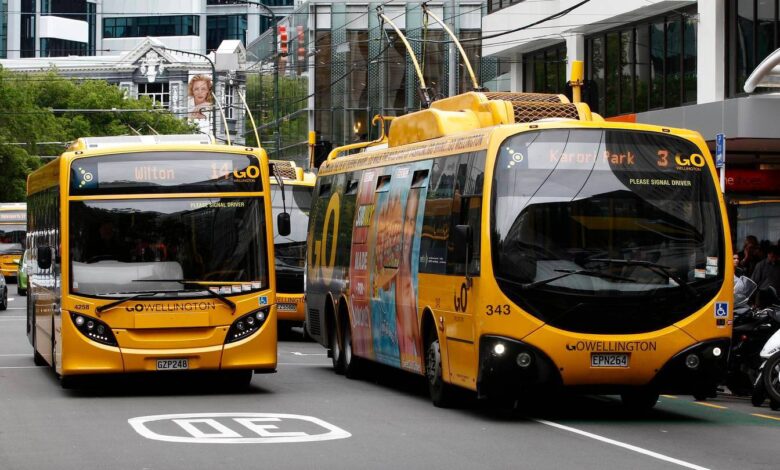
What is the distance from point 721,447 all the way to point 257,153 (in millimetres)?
6842

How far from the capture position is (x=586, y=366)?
14094mm

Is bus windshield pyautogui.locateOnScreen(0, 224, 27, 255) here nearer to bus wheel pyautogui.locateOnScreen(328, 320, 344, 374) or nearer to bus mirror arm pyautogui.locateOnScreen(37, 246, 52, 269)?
bus wheel pyautogui.locateOnScreen(328, 320, 344, 374)

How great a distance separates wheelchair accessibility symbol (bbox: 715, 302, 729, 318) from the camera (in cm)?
1450

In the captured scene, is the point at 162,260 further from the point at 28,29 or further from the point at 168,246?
the point at 28,29

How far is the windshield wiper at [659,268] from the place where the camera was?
46.5ft

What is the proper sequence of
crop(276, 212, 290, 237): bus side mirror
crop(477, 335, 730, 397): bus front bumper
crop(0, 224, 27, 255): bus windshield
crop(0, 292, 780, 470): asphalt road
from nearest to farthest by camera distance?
1. crop(0, 292, 780, 470): asphalt road
2. crop(477, 335, 730, 397): bus front bumper
3. crop(276, 212, 290, 237): bus side mirror
4. crop(0, 224, 27, 255): bus windshield

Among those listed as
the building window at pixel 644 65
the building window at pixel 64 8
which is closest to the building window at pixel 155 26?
the building window at pixel 64 8

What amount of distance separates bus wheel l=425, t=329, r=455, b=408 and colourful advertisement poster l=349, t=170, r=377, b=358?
8.41 ft

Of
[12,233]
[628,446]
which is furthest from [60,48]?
[628,446]

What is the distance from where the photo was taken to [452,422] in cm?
1434

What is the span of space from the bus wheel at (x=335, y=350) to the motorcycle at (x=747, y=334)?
16.9 ft

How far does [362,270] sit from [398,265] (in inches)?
69.8

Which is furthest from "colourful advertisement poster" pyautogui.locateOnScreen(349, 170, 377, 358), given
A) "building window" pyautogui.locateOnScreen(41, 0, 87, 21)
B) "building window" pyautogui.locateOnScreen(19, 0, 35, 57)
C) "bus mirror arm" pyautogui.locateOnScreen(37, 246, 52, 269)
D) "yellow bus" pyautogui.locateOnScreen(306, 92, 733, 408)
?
"building window" pyautogui.locateOnScreen(19, 0, 35, 57)

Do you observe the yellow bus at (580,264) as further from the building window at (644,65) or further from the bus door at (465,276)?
the building window at (644,65)
